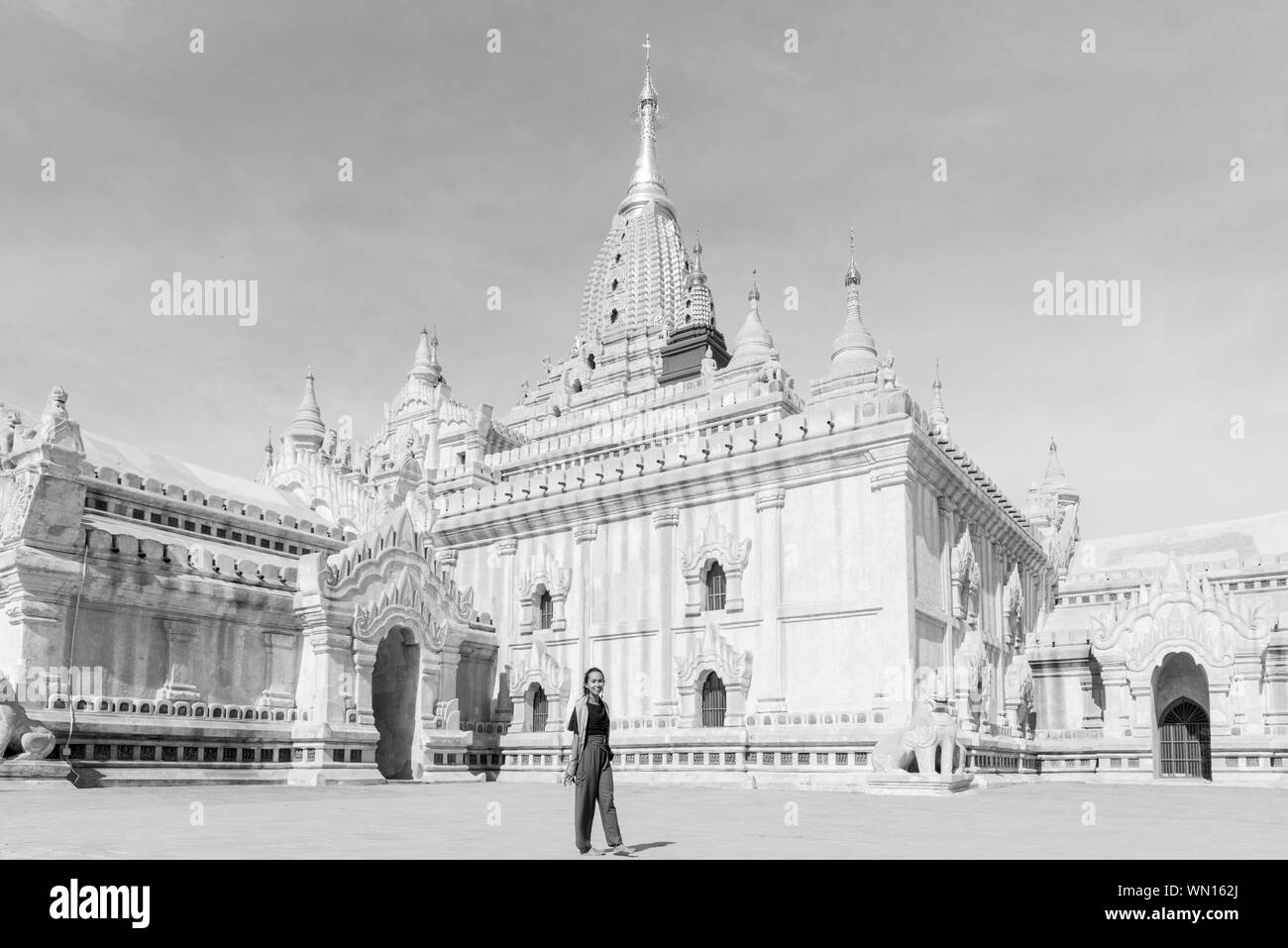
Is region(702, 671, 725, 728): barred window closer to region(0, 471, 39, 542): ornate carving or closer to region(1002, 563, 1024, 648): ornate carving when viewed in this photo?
region(1002, 563, 1024, 648): ornate carving

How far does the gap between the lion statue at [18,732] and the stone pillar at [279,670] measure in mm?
6748

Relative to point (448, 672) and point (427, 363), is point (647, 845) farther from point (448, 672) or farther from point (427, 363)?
point (427, 363)

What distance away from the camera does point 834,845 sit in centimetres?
1177

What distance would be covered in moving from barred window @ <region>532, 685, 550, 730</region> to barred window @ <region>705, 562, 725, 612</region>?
6258 millimetres

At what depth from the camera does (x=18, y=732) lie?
2112cm

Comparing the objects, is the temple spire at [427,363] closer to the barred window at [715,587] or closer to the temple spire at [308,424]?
the temple spire at [308,424]

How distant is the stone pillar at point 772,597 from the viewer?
31938 mm

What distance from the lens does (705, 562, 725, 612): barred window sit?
34094 mm

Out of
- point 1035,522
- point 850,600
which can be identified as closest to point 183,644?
point 850,600

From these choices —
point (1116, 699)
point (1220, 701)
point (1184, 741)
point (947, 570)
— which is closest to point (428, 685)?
point (947, 570)

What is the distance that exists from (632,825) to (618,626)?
20565 mm

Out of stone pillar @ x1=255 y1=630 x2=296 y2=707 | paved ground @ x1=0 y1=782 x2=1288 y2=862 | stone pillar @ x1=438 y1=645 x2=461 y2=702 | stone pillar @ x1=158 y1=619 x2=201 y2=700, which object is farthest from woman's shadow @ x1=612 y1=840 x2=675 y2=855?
stone pillar @ x1=438 y1=645 x2=461 y2=702
